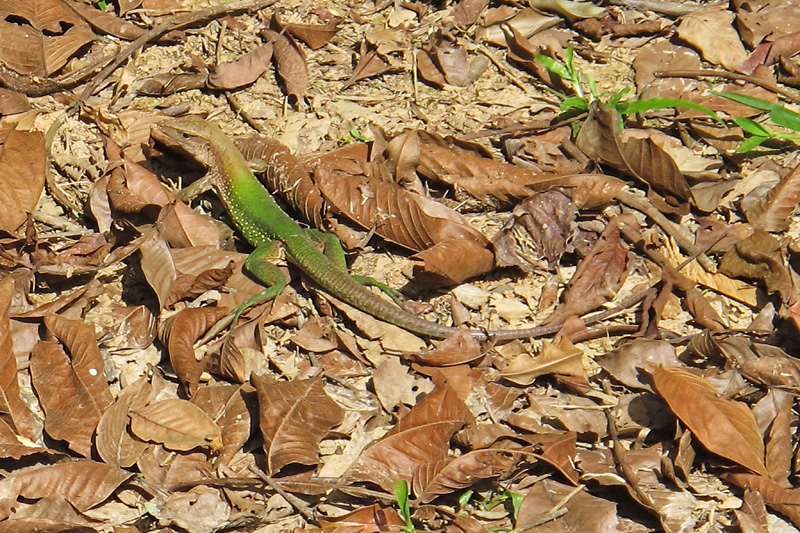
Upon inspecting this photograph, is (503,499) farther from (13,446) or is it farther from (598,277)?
(13,446)

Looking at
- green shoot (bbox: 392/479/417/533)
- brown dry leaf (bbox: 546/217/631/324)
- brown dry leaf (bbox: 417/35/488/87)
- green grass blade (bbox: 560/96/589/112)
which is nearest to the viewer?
green shoot (bbox: 392/479/417/533)

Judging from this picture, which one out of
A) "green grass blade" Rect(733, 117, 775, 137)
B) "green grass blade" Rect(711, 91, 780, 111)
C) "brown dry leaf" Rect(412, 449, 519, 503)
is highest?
"green grass blade" Rect(711, 91, 780, 111)

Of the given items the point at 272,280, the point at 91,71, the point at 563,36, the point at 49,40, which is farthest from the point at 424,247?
the point at 49,40

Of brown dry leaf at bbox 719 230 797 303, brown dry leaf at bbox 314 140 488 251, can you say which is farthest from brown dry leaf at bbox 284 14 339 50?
brown dry leaf at bbox 719 230 797 303

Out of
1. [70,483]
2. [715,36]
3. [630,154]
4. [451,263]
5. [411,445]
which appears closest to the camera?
[70,483]

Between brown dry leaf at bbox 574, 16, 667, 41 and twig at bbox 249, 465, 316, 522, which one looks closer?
twig at bbox 249, 465, 316, 522

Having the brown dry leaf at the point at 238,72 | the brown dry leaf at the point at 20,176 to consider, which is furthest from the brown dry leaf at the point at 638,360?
the brown dry leaf at the point at 20,176

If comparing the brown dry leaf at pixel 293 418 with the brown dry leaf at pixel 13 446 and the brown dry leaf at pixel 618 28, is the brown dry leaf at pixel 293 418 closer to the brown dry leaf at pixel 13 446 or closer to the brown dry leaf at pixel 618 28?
the brown dry leaf at pixel 13 446

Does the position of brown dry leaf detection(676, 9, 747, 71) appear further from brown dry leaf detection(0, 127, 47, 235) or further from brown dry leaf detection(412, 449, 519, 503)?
brown dry leaf detection(0, 127, 47, 235)

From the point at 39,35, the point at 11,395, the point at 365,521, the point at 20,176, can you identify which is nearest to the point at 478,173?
the point at 365,521
